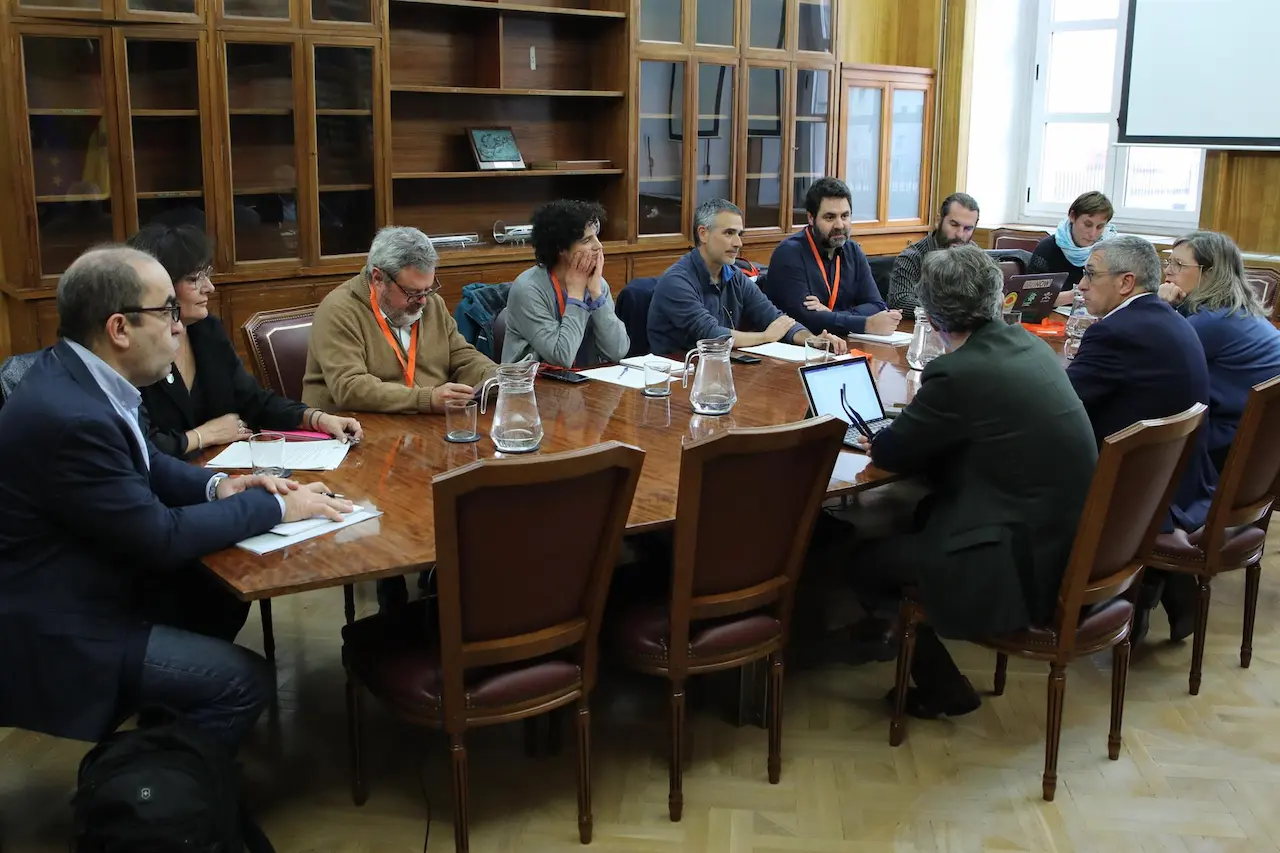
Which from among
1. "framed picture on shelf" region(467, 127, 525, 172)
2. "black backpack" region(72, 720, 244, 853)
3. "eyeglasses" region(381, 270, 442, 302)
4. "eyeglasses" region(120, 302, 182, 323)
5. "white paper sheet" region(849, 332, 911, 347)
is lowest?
"black backpack" region(72, 720, 244, 853)

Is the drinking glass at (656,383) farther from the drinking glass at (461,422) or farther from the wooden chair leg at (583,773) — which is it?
the wooden chair leg at (583,773)

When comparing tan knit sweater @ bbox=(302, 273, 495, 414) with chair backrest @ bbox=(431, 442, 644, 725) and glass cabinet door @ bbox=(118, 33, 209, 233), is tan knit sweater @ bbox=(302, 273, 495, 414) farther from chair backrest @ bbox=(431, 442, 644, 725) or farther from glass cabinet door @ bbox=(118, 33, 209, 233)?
glass cabinet door @ bbox=(118, 33, 209, 233)

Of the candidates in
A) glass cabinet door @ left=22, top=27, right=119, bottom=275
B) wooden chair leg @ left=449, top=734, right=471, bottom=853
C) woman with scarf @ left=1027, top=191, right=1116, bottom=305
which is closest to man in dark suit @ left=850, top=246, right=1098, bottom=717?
wooden chair leg @ left=449, top=734, right=471, bottom=853

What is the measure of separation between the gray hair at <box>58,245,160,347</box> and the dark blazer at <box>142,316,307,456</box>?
0.75 meters

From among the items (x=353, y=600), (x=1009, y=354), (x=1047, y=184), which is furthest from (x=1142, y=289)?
(x=1047, y=184)

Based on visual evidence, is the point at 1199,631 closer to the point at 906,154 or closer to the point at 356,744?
the point at 356,744

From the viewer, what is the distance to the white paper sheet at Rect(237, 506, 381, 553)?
7.09ft

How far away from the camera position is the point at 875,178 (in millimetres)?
7340

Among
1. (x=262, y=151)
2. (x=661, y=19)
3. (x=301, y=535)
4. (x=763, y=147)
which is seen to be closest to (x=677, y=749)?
(x=301, y=535)

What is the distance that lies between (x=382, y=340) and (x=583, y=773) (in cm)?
146

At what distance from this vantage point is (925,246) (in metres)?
5.24

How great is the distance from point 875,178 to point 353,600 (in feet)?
16.3

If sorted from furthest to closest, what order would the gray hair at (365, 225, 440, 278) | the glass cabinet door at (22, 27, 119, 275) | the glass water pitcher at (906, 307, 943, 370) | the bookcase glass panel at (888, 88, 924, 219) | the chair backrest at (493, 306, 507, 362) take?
the bookcase glass panel at (888, 88, 924, 219)
the glass cabinet door at (22, 27, 119, 275)
the chair backrest at (493, 306, 507, 362)
the glass water pitcher at (906, 307, 943, 370)
the gray hair at (365, 225, 440, 278)

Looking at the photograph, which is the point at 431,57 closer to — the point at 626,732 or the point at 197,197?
the point at 197,197
